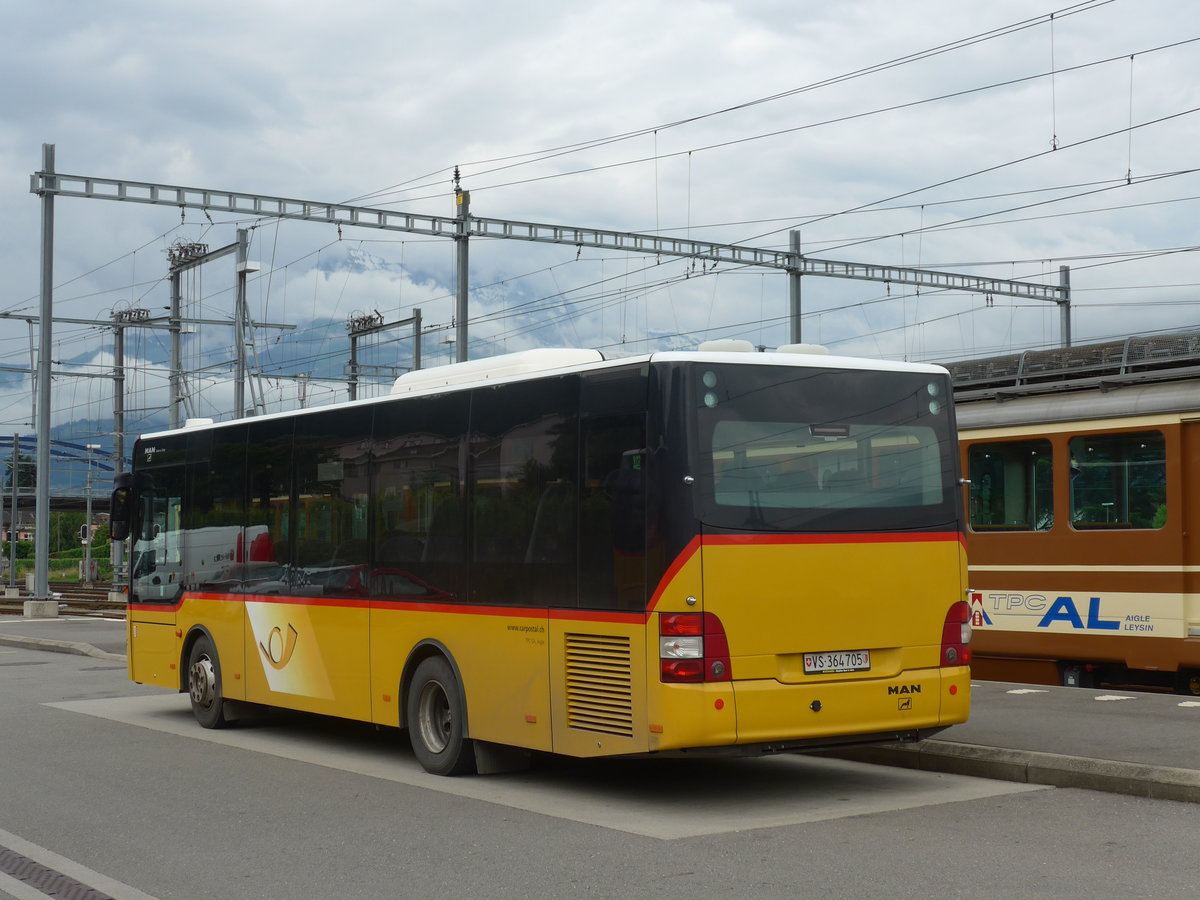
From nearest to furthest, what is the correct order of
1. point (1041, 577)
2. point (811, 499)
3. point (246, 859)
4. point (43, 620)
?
point (246, 859) < point (811, 499) < point (1041, 577) < point (43, 620)

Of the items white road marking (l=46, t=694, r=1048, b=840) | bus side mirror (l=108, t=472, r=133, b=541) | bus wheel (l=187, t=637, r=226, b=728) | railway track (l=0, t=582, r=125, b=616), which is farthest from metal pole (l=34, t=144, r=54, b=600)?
white road marking (l=46, t=694, r=1048, b=840)

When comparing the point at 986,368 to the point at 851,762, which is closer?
the point at 851,762

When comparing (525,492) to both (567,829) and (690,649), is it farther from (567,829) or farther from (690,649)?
(567,829)

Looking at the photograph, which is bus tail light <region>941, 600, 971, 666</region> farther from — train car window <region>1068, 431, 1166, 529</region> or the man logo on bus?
the man logo on bus

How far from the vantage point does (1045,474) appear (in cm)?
1484

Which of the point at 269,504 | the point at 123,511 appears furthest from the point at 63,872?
the point at 123,511

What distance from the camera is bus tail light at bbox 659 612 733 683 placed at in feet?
28.5

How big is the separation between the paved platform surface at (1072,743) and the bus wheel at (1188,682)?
44.4 inches

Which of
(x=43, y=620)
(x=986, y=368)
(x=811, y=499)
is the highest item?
(x=986, y=368)

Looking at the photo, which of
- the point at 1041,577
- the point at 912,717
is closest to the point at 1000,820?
the point at 912,717

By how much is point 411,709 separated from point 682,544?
3.20 m

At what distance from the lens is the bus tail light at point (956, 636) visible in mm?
9664

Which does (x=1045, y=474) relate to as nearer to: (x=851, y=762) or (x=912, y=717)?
(x=851, y=762)

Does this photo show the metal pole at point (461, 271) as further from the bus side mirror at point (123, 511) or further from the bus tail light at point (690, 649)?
the bus tail light at point (690, 649)
